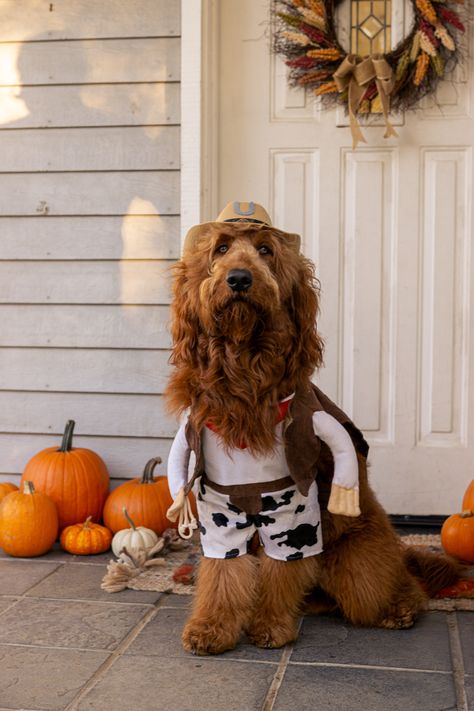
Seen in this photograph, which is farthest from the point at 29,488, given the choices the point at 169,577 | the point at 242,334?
the point at 242,334

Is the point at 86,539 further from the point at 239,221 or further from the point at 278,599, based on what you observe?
the point at 239,221

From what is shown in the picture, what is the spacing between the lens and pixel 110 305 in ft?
12.1

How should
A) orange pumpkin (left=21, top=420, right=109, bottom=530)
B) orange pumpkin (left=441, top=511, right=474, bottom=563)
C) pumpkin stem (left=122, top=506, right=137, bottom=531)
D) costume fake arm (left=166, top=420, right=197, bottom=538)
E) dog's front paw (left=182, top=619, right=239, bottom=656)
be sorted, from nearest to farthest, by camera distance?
dog's front paw (left=182, top=619, right=239, bottom=656) < costume fake arm (left=166, top=420, right=197, bottom=538) < orange pumpkin (left=441, top=511, right=474, bottom=563) < pumpkin stem (left=122, top=506, right=137, bottom=531) < orange pumpkin (left=21, top=420, right=109, bottom=530)

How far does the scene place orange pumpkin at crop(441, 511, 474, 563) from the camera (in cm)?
306

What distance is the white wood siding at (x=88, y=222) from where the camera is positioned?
11.8 ft

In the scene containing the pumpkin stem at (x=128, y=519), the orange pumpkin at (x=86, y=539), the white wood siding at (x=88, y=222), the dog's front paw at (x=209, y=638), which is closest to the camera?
the dog's front paw at (x=209, y=638)

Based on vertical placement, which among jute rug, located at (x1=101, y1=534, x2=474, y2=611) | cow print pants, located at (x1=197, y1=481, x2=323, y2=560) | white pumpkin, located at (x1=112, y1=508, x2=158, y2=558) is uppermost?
cow print pants, located at (x1=197, y1=481, x2=323, y2=560)

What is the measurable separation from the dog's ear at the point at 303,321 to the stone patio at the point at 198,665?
30.5 inches

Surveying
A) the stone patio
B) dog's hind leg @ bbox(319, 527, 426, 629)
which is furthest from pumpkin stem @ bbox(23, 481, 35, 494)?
dog's hind leg @ bbox(319, 527, 426, 629)

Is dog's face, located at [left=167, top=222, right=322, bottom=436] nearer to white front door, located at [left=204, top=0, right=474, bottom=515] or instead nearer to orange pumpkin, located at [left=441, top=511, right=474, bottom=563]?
orange pumpkin, located at [left=441, top=511, right=474, bottom=563]

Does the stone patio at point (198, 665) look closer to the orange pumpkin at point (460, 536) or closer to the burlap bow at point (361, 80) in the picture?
the orange pumpkin at point (460, 536)

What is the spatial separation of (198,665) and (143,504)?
4.03 ft

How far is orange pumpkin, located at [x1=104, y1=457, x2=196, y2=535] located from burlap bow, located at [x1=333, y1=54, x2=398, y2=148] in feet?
5.28

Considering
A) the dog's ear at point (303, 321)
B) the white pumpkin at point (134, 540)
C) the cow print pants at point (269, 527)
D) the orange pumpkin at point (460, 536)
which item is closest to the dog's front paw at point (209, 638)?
the cow print pants at point (269, 527)
